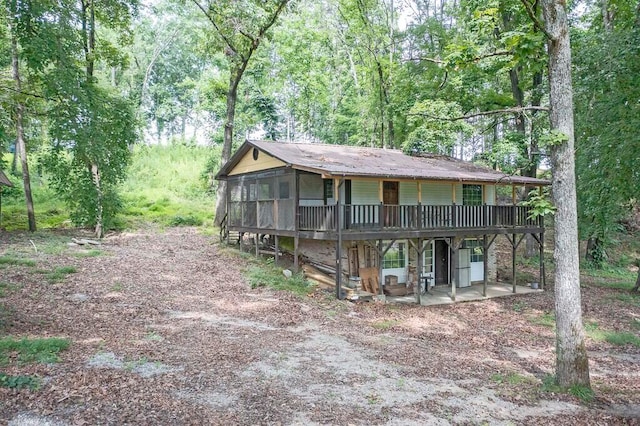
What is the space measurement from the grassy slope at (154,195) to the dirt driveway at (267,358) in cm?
1014

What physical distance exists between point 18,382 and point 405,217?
12388mm

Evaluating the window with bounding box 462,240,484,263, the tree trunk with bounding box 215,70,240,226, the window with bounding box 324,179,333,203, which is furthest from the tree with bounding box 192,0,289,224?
the window with bounding box 462,240,484,263

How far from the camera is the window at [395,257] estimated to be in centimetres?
1736

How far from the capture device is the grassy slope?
24094mm

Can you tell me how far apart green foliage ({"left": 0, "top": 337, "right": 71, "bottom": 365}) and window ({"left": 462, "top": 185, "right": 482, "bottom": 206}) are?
54.7ft

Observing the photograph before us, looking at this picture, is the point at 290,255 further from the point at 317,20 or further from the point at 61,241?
the point at 317,20

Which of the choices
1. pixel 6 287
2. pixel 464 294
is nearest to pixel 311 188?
pixel 464 294

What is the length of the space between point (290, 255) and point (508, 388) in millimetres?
12287

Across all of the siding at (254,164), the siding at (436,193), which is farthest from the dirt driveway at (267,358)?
the siding at (436,193)

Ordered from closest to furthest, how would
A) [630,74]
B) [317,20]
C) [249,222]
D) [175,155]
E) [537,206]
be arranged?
[537,206] → [630,74] → [249,222] → [317,20] → [175,155]

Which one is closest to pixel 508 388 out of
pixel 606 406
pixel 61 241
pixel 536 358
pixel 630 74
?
pixel 606 406

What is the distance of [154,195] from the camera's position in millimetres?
30297

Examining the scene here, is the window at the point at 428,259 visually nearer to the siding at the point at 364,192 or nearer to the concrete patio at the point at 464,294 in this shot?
the concrete patio at the point at 464,294

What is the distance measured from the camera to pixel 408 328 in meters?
11.9
